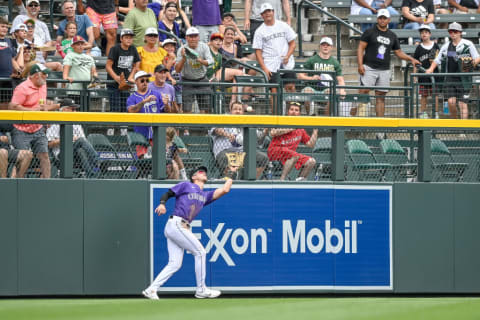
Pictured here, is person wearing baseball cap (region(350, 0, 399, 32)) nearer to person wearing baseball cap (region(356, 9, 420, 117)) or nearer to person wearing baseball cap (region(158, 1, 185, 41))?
person wearing baseball cap (region(356, 9, 420, 117))

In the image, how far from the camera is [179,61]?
542 inches

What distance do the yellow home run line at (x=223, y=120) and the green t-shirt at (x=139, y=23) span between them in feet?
12.6

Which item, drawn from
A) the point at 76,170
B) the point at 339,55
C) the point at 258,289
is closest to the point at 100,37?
the point at 339,55

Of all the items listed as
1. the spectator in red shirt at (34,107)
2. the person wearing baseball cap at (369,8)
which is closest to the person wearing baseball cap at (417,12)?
the person wearing baseball cap at (369,8)

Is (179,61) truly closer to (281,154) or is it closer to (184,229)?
(281,154)

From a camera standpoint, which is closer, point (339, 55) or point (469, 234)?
point (469, 234)

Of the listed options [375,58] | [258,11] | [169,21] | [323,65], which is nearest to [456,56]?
[375,58]

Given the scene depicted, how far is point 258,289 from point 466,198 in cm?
306

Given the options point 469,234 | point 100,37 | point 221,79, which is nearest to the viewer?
point 469,234

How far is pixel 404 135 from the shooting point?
1253 cm

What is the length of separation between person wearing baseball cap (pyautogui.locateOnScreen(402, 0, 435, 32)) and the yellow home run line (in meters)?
5.73

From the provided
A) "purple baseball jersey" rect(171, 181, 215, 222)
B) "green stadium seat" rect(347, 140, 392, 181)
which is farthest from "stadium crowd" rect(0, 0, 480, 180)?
"purple baseball jersey" rect(171, 181, 215, 222)

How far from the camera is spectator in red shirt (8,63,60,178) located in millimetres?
11297

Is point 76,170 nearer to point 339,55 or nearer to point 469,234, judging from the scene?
point 469,234
